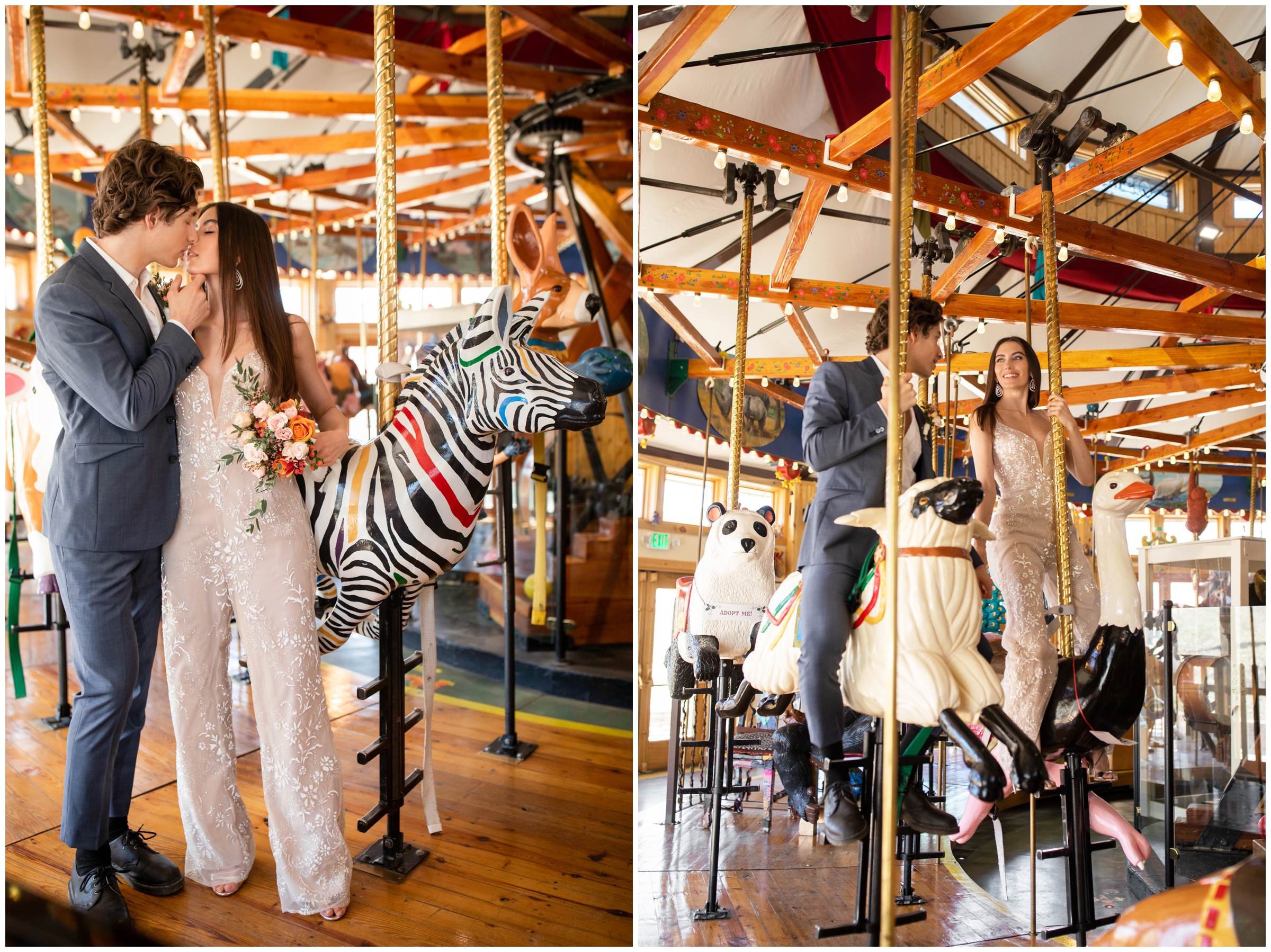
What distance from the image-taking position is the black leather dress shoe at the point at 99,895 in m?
1.94

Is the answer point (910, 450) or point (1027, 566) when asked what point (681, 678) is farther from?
point (910, 450)

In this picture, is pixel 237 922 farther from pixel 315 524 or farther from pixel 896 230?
pixel 896 230

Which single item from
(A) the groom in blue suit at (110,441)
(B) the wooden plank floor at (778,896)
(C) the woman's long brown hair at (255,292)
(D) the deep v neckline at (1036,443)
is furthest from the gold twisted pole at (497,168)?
(B) the wooden plank floor at (778,896)

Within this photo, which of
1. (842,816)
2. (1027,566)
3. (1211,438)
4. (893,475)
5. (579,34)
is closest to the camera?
(893,475)

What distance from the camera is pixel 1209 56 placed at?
278 cm

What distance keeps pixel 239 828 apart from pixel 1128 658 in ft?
8.20

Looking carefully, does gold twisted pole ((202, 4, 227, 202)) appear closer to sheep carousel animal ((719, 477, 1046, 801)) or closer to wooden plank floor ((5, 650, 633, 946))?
wooden plank floor ((5, 650, 633, 946))

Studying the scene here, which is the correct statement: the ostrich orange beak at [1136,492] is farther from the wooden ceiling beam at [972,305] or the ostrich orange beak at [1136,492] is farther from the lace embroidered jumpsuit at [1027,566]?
the wooden ceiling beam at [972,305]

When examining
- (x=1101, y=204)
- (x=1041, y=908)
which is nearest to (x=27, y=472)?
(x=1041, y=908)

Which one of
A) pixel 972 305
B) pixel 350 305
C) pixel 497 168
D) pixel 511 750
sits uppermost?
pixel 350 305

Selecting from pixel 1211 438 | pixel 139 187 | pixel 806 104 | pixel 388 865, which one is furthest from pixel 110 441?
pixel 1211 438

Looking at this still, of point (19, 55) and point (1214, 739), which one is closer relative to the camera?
point (1214, 739)

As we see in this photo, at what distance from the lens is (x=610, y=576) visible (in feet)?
20.1

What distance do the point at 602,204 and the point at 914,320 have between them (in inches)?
143
